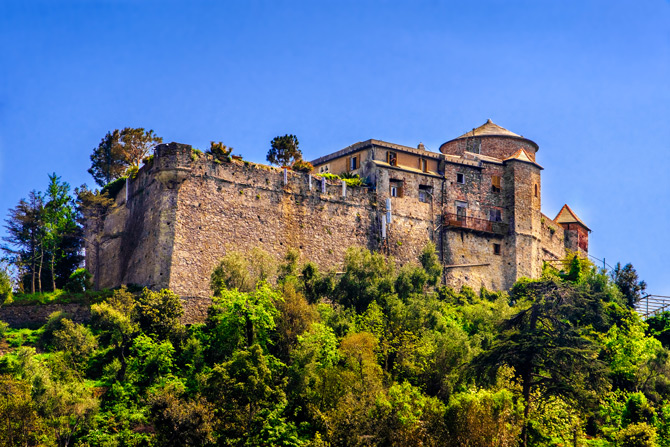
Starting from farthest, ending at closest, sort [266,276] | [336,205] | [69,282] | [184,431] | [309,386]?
[336,205]
[69,282]
[266,276]
[309,386]
[184,431]

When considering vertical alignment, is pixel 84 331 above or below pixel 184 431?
above

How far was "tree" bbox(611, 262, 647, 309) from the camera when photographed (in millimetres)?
64500

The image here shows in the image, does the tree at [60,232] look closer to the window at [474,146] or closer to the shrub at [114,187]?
the shrub at [114,187]

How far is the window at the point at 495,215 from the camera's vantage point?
66.1m

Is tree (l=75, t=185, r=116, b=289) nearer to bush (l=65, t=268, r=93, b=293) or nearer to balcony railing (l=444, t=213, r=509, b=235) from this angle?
bush (l=65, t=268, r=93, b=293)

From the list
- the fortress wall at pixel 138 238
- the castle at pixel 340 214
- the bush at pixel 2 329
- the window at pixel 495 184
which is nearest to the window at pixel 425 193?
the castle at pixel 340 214

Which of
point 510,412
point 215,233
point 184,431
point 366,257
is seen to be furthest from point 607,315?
point 184,431

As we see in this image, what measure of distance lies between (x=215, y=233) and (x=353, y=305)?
818cm

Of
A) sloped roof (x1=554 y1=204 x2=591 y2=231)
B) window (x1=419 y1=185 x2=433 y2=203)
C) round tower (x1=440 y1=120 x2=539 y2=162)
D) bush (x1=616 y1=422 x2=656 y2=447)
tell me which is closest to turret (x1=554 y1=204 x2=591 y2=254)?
sloped roof (x1=554 y1=204 x2=591 y2=231)

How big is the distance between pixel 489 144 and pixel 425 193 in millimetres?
7246

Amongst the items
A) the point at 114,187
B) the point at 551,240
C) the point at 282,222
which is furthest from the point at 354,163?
the point at 551,240

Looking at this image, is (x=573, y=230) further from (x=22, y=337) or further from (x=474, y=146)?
(x=22, y=337)

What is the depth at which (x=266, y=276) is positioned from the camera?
5278 cm

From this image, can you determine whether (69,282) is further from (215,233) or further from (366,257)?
(366,257)
